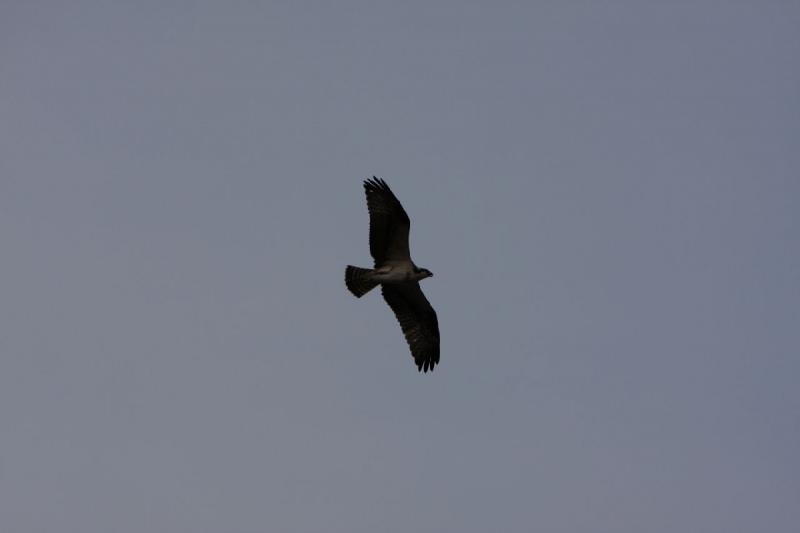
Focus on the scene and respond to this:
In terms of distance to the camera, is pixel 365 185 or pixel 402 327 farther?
pixel 402 327

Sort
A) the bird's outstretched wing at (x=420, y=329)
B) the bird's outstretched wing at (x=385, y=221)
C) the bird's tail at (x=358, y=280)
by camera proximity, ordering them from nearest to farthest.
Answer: the bird's outstretched wing at (x=385, y=221), the bird's tail at (x=358, y=280), the bird's outstretched wing at (x=420, y=329)

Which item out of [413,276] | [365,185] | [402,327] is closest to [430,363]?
[402,327]

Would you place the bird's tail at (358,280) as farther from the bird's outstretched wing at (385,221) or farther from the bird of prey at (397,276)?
the bird's outstretched wing at (385,221)

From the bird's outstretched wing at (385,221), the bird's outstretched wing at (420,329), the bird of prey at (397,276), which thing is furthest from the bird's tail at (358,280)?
the bird's outstretched wing at (420,329)

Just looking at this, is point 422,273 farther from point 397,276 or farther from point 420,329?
point 420,329

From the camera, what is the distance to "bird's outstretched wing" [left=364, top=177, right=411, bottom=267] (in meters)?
22.2

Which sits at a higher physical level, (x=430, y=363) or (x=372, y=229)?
(x=372, y=229)

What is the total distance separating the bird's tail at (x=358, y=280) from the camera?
22.8m

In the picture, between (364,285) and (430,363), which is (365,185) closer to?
(364,285)

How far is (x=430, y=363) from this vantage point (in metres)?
25.0

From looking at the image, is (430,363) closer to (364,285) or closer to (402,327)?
(402,327)

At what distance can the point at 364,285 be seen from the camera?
22.9 m

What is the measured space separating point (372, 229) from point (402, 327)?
3253mm

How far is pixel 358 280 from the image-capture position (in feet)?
75.1
